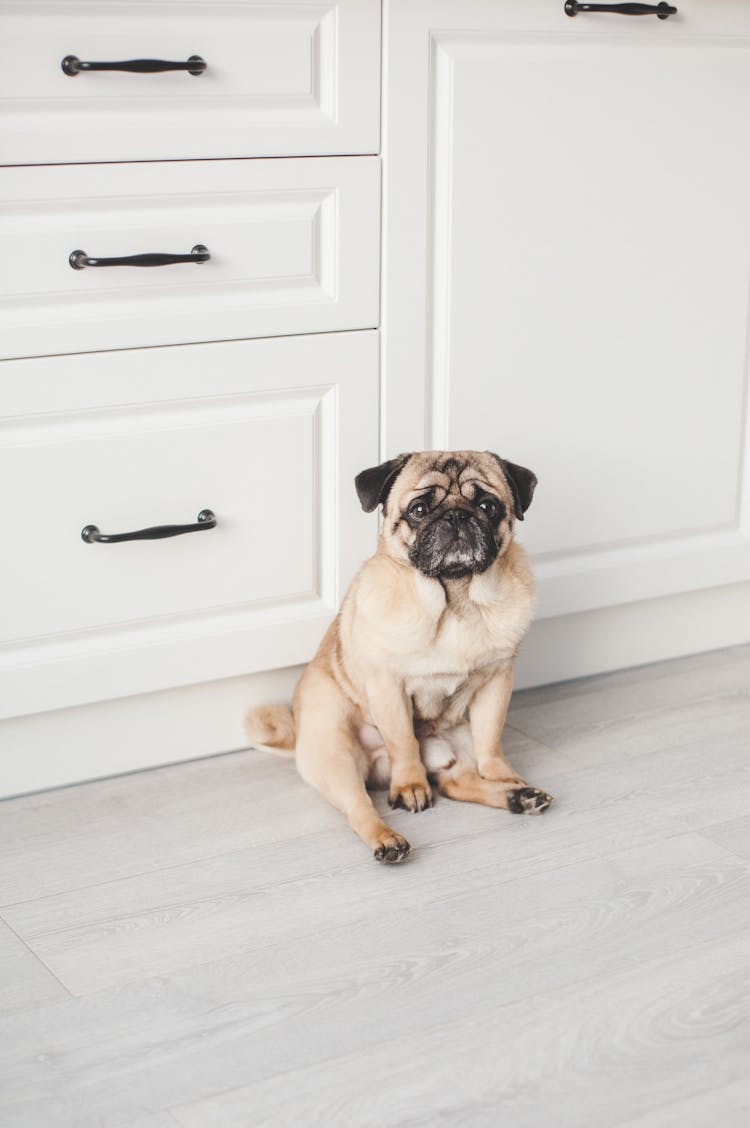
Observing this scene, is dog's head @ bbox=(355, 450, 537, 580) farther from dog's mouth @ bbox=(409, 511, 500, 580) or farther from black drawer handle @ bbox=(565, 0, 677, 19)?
black drawer handle @ bbox=(565, 0, 677, 19)

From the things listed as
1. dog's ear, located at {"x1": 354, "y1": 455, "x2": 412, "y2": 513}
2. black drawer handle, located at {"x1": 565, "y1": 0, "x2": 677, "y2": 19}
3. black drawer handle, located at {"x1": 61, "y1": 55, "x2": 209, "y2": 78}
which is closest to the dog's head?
dog's ear, located at {"x1": 354, "y1": 455, "x2": 412, "y2": 513}

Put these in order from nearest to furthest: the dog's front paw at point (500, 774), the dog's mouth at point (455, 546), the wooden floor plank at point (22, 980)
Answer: the wooden floor plank at point (22, 980)
the dog's mouth at point (455, 546)
the dog's front paw at point (500, 774)

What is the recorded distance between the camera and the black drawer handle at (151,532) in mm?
1853

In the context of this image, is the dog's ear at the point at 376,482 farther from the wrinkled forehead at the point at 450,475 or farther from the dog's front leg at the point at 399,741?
the dog's front leg at the point at 399,741

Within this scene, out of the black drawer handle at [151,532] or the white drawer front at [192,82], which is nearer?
the white drawer front at [192,82]

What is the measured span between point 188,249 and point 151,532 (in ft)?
1.25

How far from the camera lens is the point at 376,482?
187 cm

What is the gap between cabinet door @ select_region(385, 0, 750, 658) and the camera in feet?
6.54

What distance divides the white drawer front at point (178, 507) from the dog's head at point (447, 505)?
0.16 meters

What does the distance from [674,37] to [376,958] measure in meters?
1.46

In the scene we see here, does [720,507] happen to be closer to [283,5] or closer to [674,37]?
[674,37]

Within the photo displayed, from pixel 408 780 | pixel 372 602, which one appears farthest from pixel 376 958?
pixel 372 602

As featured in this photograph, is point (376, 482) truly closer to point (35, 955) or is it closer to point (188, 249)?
point (188, 249)

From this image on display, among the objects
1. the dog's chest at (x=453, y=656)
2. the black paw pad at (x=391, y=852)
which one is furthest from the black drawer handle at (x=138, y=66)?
the black paw pad at (x=391, y=852)
